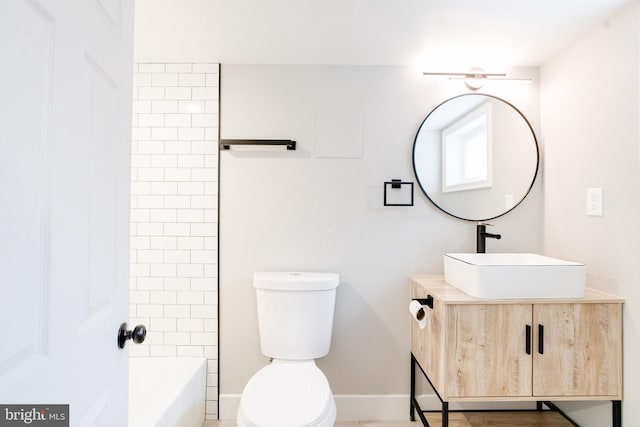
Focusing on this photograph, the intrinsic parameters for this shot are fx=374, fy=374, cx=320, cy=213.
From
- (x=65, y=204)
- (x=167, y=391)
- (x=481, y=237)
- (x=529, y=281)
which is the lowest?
(x=167, y=391)

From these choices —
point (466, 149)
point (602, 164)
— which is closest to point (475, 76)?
point (466, 149)

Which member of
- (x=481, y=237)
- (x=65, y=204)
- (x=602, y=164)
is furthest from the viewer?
(x=481, y=237)

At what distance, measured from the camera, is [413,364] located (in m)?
2.18

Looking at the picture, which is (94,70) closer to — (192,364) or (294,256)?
(294,256)

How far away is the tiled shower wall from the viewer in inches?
86.1

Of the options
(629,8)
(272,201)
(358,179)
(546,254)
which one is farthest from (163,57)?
(546,254)

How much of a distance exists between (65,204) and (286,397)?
3.93 feet

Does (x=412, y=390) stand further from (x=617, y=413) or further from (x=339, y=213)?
(x=339, y=213)

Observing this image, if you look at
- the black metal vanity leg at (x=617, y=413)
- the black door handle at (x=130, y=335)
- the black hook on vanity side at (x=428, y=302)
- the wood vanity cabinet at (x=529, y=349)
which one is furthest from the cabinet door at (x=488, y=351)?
the black door handle at (x=130, y=335)

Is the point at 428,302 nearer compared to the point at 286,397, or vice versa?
the point at 286,397

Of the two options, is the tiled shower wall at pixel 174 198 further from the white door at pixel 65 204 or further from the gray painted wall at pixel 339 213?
the white door at pixel 65 204

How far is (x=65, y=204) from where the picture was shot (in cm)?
75

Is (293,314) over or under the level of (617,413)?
over

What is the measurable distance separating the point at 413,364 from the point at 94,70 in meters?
2.08
